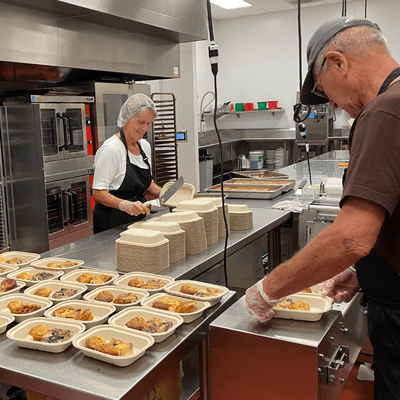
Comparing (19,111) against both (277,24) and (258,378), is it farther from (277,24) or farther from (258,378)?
(277,24)

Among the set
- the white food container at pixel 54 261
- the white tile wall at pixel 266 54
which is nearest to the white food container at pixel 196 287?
the white food container at pixel 54 261

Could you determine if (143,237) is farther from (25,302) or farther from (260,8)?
(260,8)

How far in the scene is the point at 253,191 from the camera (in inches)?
163

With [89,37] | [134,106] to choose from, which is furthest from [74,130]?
[134,106]

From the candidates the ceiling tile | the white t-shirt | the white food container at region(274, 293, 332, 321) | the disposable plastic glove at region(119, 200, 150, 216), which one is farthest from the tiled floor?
the ceiling tile

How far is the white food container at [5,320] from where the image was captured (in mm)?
1610

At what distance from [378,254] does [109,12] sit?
294 cm

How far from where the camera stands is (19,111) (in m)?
4.34

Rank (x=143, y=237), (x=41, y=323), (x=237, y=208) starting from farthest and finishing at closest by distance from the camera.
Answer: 1. (x=237, y=208)
2. (x=143, y=237)
3. (x=41, y=323)

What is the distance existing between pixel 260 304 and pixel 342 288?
50 centimetres

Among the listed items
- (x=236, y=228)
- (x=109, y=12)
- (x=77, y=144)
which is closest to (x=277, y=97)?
(x=77, y=144)

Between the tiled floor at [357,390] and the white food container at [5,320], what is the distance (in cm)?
178

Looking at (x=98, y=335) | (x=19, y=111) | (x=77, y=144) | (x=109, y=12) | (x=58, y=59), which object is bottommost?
(x=98, y=335)

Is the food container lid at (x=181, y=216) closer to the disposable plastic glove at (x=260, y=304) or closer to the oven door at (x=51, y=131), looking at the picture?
the disposable plastic glove at (x=260, y=304)
